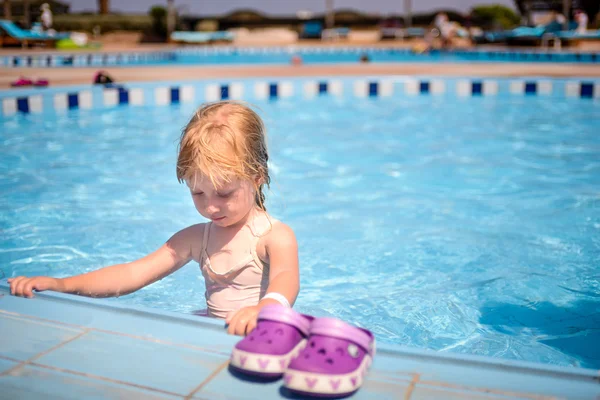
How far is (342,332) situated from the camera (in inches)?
56.3

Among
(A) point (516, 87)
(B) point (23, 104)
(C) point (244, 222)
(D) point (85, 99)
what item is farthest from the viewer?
(A) point (516, 87)

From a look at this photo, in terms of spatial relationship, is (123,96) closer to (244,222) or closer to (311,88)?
(311,88)

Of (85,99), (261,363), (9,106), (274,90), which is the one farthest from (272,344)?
(274,90)

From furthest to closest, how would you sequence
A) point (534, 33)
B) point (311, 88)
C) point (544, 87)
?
point (534, 33)
point (311, 88)
point (544, 87)

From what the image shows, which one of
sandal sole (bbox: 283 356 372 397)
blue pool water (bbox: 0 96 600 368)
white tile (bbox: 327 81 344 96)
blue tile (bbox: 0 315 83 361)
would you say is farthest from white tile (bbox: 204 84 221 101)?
sandal sole (bbox: 283 356 372 397)

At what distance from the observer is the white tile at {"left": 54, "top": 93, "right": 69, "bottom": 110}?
338 inches

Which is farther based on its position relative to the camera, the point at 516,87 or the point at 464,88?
the point at 464,88

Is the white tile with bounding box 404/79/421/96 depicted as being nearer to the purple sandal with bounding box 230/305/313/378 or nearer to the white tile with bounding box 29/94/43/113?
the white tile with bounding box 29/94/43/113

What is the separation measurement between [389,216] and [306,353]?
3.48m

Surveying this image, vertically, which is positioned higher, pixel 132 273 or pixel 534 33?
pixel 534 33

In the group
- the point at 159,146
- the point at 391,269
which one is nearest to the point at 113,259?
the point at 391,269

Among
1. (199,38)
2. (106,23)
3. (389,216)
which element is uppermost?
(106,23)

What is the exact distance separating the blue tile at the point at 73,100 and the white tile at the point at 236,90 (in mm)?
2441

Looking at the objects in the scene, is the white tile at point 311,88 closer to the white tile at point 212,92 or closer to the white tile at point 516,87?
the white tile at point 212,92
